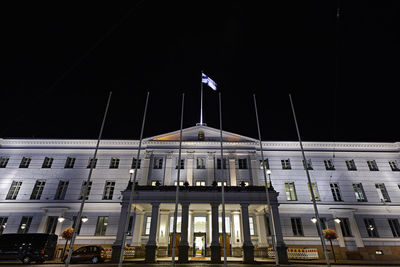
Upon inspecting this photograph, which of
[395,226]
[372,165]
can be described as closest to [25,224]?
[395,226]

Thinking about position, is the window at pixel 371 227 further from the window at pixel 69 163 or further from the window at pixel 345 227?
the window at pixel 69 163

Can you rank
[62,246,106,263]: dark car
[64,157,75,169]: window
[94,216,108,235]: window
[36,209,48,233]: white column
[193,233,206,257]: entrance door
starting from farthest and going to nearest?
[64,157,75,169]: window
[94,216,108,235]: window
[36,209,48,233]: white column
[193,233,206,257]: entrance door
[62,246,106,263]: dark car

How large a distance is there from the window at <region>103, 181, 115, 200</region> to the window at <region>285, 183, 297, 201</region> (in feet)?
82.6

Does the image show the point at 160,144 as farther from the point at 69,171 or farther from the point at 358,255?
the point at 358,255

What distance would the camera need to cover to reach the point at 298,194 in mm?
29984

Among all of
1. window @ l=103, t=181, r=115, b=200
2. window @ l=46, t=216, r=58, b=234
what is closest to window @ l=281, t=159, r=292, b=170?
window @ l=103, t=181, r=115, b=200

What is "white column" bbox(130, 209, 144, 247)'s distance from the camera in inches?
1026

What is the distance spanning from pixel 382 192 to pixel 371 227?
223 inches

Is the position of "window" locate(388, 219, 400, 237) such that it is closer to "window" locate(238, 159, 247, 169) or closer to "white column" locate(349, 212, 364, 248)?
"white column" locate(349, 212, 364, 248)

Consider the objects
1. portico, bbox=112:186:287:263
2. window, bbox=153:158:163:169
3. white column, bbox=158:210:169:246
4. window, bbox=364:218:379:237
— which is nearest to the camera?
portico, bbox=112:186:287:263

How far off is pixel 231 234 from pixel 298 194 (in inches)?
439

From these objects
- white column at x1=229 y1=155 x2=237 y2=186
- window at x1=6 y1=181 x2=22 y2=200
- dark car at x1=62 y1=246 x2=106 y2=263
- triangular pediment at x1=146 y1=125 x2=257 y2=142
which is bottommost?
dark car at x1=62 y1=246 x2=106 y2=263

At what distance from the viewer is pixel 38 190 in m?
30.0

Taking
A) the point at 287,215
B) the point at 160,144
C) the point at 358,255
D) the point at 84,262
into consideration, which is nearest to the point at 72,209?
the point at 84,262
